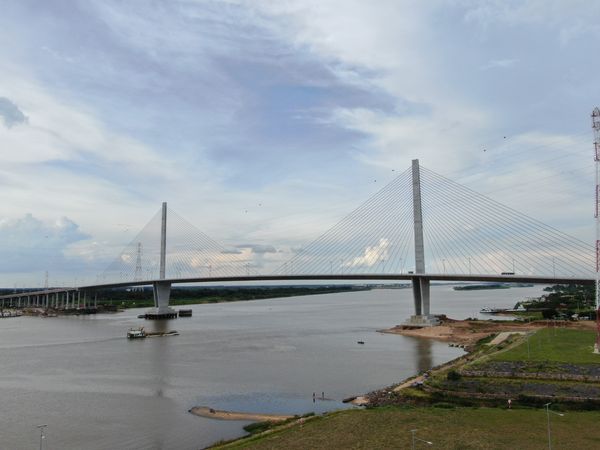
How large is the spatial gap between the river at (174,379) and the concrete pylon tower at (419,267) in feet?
25.1

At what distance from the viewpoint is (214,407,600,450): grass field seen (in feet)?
53.7

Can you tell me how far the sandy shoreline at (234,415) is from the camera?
21652 millimetres

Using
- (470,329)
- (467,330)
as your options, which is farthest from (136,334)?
(470,329)

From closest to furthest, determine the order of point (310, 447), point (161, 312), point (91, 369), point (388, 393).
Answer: point (310, 447) → point (388, 393) → point (91, 369) → point (161, 312)

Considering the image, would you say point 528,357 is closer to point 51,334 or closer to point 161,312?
point 51,334

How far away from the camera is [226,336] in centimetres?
5219

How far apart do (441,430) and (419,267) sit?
3932cm

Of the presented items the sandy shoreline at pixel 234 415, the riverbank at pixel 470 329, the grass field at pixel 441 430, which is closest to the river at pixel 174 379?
the sandy shoreline at pixel 234 415

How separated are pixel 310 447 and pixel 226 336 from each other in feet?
120

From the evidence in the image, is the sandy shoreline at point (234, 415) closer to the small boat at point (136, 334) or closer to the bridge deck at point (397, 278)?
the small boat at point (136, 334)

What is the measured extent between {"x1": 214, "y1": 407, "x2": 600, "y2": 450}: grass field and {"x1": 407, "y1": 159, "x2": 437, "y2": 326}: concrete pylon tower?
3444cm

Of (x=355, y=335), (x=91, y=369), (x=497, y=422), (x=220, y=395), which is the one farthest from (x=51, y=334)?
(x=497, y=422)

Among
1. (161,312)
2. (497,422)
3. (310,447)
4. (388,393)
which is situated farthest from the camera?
(161,312)

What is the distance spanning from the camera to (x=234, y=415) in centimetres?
2228
